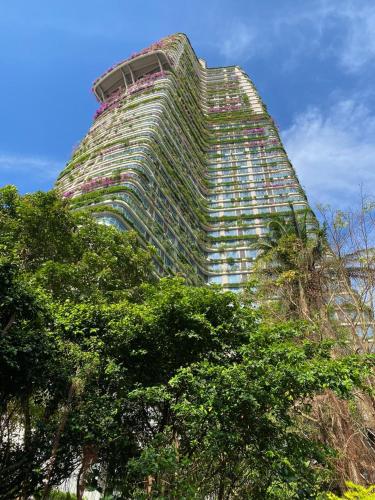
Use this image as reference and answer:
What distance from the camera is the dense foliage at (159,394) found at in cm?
868

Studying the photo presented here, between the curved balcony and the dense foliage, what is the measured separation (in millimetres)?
59081

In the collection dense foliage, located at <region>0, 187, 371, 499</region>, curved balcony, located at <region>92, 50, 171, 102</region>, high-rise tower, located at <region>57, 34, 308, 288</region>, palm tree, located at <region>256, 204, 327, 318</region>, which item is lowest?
dense foliage, located at <region>0, 187, 371, 499</region>

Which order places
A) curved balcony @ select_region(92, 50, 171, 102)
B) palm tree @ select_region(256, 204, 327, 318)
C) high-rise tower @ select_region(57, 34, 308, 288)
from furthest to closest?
curved balcony @ select_region(92, 50, 171, 102) → high-rise tower @ select_region(57, 34, 308, 288) → palm tree @ select_region(256, 204, 327, 318)

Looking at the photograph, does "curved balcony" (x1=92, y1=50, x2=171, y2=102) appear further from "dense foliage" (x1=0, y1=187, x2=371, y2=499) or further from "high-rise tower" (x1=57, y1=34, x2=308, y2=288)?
"dense foliage" (x1=0, y1=187, x2=371, y2=499)

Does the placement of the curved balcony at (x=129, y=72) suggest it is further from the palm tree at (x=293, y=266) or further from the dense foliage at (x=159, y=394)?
the dense foliage at (x=159, y=394)

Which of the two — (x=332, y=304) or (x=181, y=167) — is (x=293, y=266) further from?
(x=181, y=167)

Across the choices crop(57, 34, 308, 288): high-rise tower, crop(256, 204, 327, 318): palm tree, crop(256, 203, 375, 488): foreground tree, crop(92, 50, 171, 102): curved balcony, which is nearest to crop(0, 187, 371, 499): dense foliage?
crop(256, 203, 375, 488): foreground tree

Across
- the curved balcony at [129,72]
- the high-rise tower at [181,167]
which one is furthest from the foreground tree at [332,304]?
the curved balcony at [129,72]

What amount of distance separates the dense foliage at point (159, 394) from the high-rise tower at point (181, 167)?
21.6 metres

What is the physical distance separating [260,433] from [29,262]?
1208 centimetres

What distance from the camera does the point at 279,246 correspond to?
73.6 ft

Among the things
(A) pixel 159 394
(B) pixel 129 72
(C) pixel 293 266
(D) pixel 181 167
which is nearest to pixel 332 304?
(C) pixel 293 266

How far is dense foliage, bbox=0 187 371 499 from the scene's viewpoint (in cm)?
868

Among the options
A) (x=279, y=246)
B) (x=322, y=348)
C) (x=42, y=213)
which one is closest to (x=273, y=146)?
(x=279, y=246)
